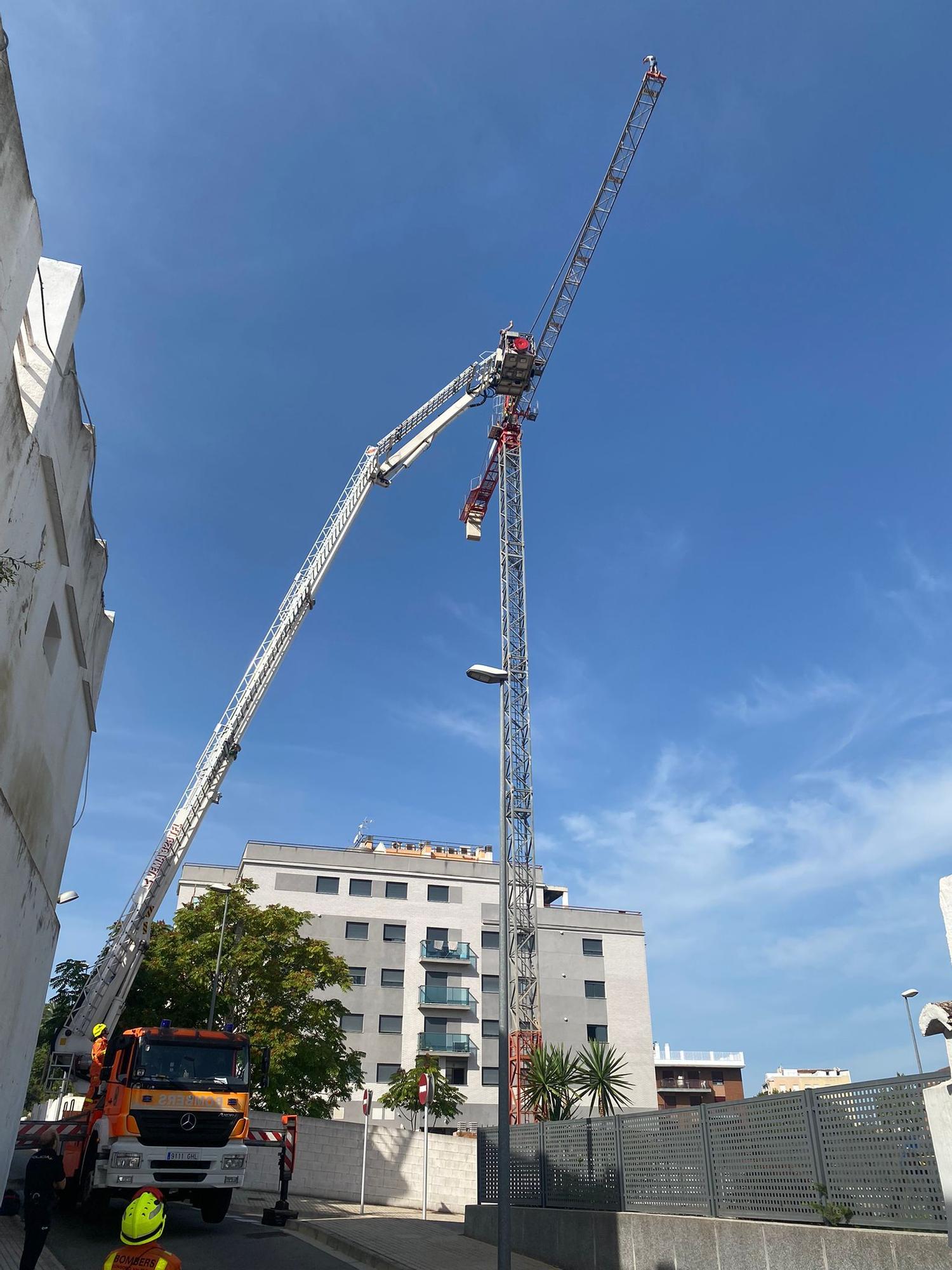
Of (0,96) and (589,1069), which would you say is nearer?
(0,96)

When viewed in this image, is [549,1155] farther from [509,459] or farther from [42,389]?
[509,459]

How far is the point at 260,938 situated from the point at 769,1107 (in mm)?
24403

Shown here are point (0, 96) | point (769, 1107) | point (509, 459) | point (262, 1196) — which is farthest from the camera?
point (509, 459)

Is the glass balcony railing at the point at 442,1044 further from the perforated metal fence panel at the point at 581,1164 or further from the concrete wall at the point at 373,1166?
the perforated metal fence panel at the point at 581,1164

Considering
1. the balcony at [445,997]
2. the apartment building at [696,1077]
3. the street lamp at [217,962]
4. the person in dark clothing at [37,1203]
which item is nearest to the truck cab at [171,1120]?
the person in dark clothing at [37,1203]

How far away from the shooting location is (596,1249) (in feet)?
41.5

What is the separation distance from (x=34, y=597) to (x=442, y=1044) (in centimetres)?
4090

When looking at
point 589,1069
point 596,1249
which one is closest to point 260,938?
point 589,1069

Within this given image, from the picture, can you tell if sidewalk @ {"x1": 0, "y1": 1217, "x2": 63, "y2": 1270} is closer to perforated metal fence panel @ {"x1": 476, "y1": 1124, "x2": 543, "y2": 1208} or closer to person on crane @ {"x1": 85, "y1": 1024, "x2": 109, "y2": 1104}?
person on crane @ {"x1": 85, "y1": 1024, "x2": 109, "y2": 1104}

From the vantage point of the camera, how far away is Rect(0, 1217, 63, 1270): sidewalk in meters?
11.0

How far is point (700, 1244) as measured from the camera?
35.0ft

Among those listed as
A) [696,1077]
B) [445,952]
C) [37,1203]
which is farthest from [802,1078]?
[37,1203]

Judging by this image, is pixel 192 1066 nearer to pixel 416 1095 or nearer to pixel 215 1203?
pixel 215 1203

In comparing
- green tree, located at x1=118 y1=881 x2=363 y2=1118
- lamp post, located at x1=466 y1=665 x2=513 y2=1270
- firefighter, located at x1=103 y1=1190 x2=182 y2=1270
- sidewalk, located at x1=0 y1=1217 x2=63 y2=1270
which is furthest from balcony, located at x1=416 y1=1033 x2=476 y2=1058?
firefighter, located at x1=103 y1=1190 x2=182 y2=1270
